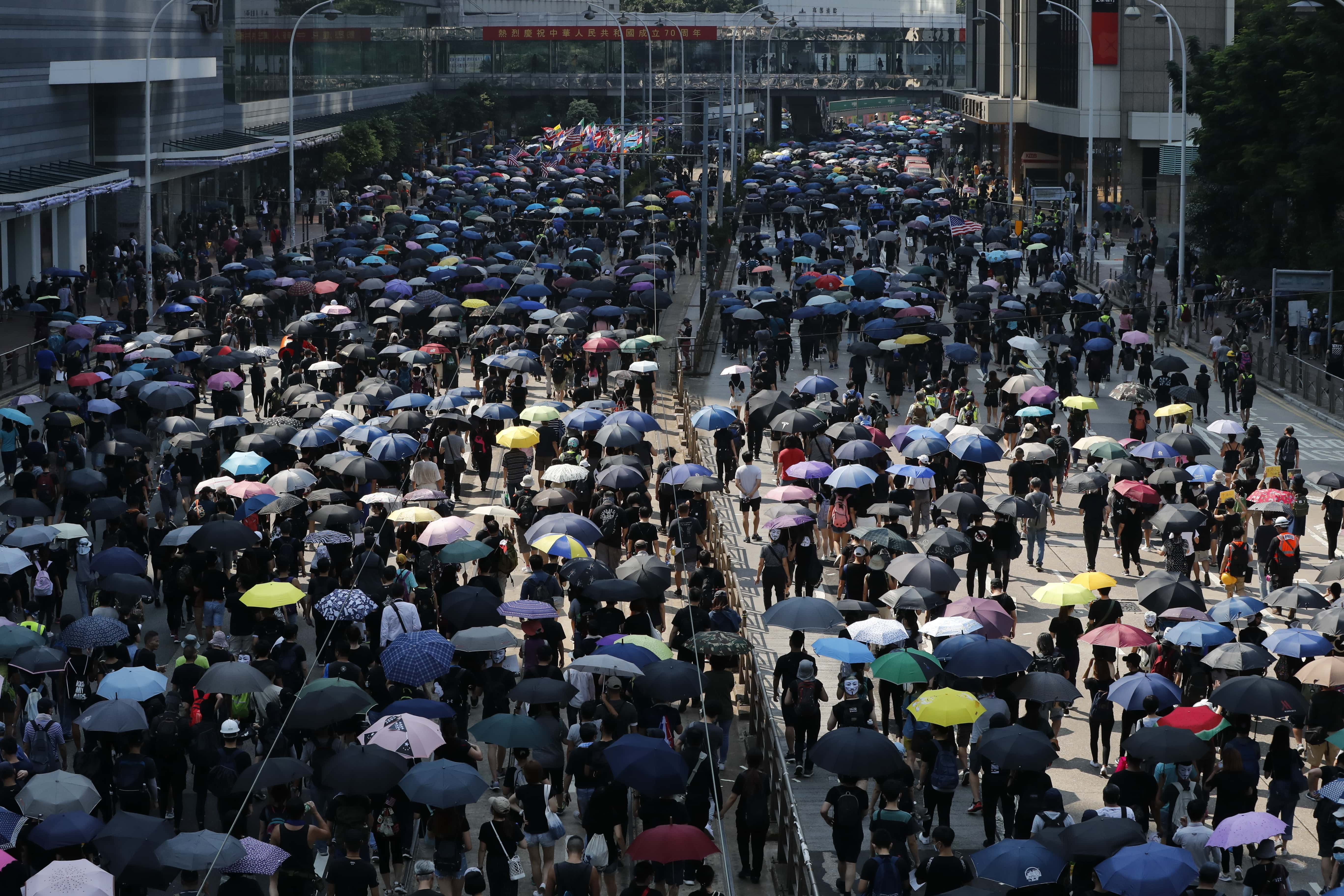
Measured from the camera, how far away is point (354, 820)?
13375 millimetres

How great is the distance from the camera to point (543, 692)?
1549cm

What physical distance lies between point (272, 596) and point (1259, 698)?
383 inches

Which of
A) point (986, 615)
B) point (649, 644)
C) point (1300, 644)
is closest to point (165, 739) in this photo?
point (649, 644)

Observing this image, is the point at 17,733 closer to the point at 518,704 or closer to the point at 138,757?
the point at 138,757

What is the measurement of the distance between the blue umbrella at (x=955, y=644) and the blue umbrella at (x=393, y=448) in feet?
34.6

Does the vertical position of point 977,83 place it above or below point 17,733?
above

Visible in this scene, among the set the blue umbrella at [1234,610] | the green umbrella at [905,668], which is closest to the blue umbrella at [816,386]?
the blue umbrella at [1234,610]

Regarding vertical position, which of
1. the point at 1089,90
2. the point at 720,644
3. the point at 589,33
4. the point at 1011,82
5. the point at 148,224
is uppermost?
the point at 589,33

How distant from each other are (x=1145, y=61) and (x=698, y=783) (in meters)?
69.4

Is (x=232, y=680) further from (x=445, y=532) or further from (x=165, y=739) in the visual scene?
(x=445, y=532)

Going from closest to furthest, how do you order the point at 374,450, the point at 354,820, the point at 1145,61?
1. the point at 354,820
2. the point at 374,450
3. the point at 1145,61

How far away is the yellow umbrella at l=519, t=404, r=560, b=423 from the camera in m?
28.2

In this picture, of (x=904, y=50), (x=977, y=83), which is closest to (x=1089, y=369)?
(x=977, y=83)

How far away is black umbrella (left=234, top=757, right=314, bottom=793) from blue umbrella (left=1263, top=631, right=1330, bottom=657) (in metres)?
9.05
